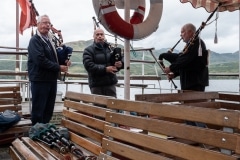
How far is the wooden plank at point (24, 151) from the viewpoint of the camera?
10.4ft

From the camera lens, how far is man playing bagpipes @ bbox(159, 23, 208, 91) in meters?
4.25

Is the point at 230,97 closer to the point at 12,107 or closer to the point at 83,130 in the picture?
the point at 83,130

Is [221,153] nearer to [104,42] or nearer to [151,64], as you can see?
[104,42]

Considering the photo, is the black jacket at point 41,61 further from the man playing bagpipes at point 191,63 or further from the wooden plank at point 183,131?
the wooden plank at point 183,131

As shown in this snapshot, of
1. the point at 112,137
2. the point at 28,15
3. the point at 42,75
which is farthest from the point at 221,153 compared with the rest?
the point at 28,15

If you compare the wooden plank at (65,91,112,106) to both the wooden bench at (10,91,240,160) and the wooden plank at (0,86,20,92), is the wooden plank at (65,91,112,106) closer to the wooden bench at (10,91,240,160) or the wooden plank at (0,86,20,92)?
the wooden bench at (10,91,240,160)

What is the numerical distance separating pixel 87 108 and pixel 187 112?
160 cm

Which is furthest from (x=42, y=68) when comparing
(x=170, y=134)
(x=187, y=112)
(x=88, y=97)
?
(x=187, y=112)

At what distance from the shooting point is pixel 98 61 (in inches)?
189

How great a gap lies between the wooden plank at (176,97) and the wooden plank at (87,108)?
1.27ft

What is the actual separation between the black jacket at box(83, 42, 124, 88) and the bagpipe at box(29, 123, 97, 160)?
3.33 feet

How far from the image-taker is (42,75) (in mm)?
4555

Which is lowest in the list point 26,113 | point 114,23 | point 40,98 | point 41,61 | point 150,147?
point 26,113

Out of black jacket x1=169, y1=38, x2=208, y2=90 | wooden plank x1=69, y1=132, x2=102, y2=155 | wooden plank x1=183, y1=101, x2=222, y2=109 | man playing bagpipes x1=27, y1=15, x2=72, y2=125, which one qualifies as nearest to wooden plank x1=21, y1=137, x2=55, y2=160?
wooden plank x1=69, y1=132, x2=102, y2=155
